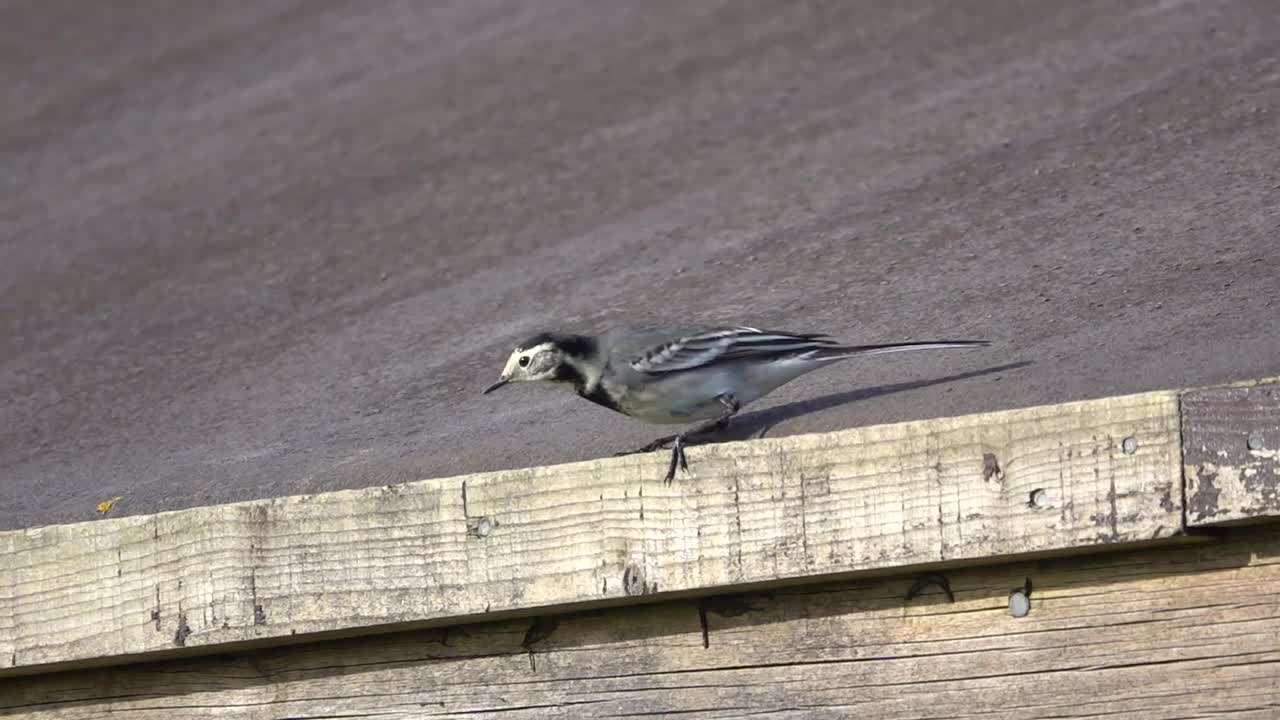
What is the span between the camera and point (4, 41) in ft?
44.2

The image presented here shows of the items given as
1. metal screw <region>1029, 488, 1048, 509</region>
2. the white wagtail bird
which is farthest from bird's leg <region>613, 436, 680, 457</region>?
metal screw <region>1029, 488, 1048, 509</region>

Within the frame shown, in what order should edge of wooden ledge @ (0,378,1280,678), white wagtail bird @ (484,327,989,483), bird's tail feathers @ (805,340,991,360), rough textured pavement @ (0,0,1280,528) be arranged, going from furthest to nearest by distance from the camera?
rough textured pavement @ (0,0,1280,528), white wagtail bird @ (484,327,989,483), bird's tail feathers @ (805,340,991,360), edge of wooden ledge @ (0,378,1280,678)

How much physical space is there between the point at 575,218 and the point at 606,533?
438cm

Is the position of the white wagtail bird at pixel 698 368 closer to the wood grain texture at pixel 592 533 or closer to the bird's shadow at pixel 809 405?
the bird's shadow at pixel 809 405

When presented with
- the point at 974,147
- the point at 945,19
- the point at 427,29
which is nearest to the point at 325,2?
the point at 427,29

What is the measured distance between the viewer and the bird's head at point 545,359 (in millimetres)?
6035

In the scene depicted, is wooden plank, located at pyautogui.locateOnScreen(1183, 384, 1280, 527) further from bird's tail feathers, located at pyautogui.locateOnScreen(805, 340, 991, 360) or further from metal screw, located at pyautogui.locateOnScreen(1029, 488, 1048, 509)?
bird's tail feathers, located at pyautogui.locateOnScreen(805, 340, 991, 360)

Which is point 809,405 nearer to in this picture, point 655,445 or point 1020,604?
point 655,445

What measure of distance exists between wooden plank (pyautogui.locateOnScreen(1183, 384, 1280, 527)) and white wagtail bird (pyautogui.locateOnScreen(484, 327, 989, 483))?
66.1 inches

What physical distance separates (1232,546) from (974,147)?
456 centimetres

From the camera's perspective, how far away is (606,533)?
4508 mm

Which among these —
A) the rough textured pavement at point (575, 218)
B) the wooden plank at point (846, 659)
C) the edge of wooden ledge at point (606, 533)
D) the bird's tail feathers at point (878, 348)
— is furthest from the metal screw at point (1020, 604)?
the bird's tail feathers at point (878, 348)

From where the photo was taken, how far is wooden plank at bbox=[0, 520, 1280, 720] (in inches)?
165

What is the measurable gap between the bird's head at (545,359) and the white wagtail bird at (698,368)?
0.06 ft
